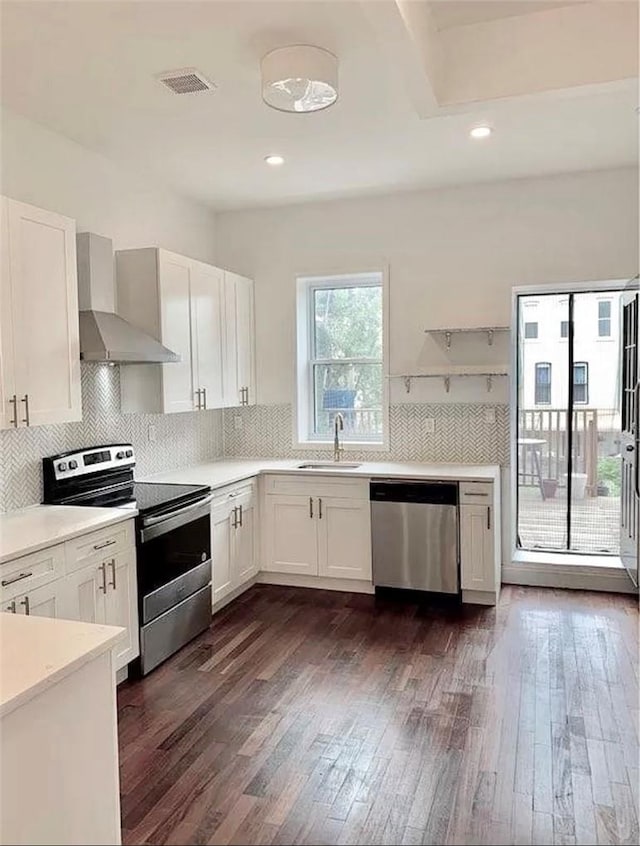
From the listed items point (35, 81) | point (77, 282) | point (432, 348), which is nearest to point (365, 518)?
point (432, 348)

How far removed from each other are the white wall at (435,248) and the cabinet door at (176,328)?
1.08 metres

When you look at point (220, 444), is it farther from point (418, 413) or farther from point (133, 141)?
point (133, 141)

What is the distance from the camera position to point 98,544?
119 inches

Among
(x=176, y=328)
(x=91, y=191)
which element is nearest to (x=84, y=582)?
(x=176, y=328)

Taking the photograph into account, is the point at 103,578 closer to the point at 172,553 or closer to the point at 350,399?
the point at 172,553

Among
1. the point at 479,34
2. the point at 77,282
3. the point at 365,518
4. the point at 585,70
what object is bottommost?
the point at 365,518

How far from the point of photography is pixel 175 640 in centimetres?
359

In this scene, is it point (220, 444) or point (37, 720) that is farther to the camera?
point (220, 444)

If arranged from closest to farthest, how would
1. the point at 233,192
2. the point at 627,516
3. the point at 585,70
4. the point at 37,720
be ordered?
the point at 37,720
the point at 585,70
the point at 627,516
the point at 233,192

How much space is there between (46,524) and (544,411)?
3622 millimetres

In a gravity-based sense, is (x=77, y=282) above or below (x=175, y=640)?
above

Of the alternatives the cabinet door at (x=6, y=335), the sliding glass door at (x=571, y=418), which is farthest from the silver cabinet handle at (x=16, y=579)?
the sliding glass door at (x=571, y=418)

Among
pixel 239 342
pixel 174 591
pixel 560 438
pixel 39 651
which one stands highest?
pixel 239 342

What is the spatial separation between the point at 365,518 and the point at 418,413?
→ 954 mm
